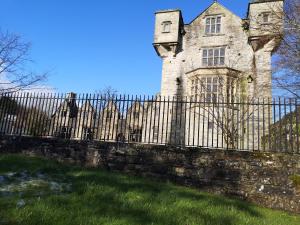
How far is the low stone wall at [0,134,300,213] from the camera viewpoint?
8398 millimetres

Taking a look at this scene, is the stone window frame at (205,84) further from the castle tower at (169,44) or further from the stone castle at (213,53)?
the castle tower at (169,44)

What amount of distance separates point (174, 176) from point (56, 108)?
5.62 m

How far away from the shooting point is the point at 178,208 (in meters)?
6.36

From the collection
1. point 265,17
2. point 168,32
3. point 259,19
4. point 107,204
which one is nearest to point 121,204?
point 107,204

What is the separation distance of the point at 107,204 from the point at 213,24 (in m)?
22.5

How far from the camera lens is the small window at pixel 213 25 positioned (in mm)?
24997

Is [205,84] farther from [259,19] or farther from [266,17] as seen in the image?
[266,17]

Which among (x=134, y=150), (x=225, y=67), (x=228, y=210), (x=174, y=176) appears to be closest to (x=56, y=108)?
(x=134, y=150)

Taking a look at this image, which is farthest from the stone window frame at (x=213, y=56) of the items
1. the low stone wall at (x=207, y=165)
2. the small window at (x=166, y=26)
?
the low stone wall at (x=207, y=165)

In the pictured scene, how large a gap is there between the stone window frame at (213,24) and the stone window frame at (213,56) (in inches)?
64.6

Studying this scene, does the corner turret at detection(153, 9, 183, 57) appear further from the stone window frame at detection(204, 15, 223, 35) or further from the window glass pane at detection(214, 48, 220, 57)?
the window glass pane at detection(214, 48, 220, 57)

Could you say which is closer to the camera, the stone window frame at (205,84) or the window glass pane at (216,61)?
the stone window frame at (205,84)

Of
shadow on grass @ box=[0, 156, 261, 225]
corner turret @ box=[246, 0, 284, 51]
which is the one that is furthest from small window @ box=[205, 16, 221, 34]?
shadow on grass @ box=[0, 156, 261, 225]

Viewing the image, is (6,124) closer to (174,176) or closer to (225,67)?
(174,176)
